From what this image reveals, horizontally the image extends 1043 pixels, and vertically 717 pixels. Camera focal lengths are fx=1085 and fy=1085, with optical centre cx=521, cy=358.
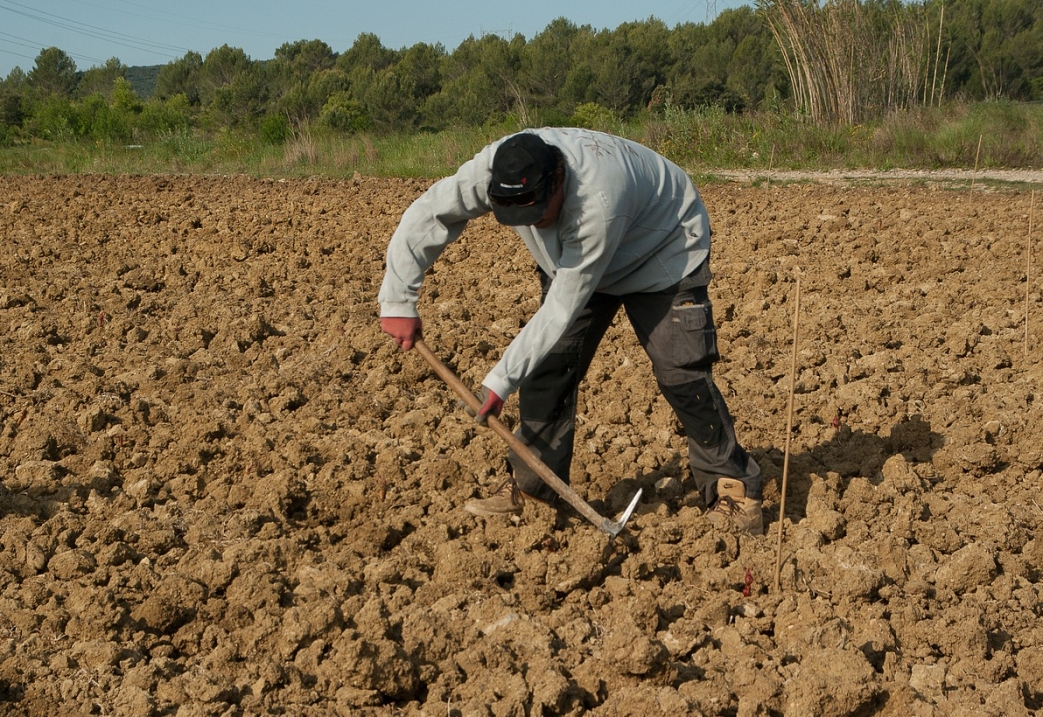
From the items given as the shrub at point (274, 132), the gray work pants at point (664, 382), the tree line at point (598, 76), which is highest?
the tree line at point (598, 76)

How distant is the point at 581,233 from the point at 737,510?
4.59 feet

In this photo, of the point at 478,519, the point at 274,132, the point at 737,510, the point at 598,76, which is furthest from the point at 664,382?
the point at 598,76

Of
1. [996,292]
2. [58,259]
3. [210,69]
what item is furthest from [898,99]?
[210,69]

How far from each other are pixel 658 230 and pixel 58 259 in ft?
21.0

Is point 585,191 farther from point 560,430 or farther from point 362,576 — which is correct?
point 362,576

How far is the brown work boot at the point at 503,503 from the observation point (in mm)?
4180

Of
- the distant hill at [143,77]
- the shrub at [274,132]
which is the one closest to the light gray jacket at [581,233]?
the shrub at [274,132]

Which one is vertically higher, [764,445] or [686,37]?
[686,37]

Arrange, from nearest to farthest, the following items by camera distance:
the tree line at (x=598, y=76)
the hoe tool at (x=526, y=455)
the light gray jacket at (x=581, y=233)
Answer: the light gray jacket at (x=581, y=233), the hoe tool at (x=526, y=455), the tree line at (x=598, y=76)

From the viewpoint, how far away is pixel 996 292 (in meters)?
7.19

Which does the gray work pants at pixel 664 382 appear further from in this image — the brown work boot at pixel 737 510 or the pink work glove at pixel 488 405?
the pink work glove at pixel 488 405

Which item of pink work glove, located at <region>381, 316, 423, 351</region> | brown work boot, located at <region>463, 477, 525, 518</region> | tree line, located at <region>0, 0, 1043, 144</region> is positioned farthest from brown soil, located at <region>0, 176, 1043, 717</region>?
tree line, located at <region>0, 0, 1043, 144</region>

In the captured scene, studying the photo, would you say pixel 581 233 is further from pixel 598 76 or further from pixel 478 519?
pixel 598 76

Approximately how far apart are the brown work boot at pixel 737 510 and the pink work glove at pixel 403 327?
1.32m
